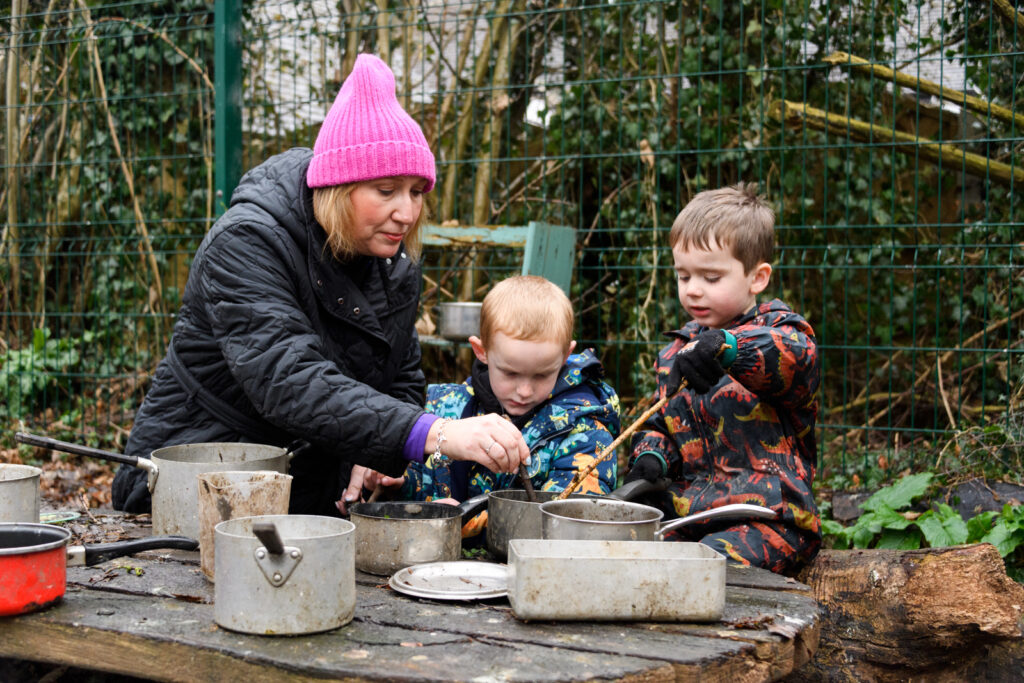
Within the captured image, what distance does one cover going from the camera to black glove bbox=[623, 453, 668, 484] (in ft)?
7.63

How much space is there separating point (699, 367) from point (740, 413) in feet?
1.21

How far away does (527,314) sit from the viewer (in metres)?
2.26

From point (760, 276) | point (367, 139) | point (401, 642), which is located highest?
point (367, 139)

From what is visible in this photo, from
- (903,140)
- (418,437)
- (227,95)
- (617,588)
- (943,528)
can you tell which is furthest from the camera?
(227,95)

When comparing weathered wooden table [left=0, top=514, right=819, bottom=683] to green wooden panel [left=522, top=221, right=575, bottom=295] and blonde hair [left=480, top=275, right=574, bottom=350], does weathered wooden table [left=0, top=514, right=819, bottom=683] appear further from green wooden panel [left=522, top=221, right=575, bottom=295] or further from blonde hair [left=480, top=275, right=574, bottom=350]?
green wooden panel [left=522, top=221, right=575, bottom=295]

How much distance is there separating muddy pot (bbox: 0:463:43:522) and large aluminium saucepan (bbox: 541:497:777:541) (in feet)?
2.96

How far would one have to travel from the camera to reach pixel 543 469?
228cm

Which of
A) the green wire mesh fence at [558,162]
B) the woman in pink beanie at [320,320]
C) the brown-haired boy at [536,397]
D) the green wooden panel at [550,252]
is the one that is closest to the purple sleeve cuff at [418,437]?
the woman in pink beanie at [320,320]

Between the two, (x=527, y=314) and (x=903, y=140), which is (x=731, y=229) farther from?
(x=903, y=140)

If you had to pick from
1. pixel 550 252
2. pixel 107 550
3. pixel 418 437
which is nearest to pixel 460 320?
pixel 550 252

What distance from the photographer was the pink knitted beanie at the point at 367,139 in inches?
83.7

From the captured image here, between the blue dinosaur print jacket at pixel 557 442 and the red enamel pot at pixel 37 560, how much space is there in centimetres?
94

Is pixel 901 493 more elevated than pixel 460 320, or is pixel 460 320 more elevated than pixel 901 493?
pixel 460 320

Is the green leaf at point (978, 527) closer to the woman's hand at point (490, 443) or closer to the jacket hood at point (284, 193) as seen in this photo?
the woman's hand at point (490, 443)
